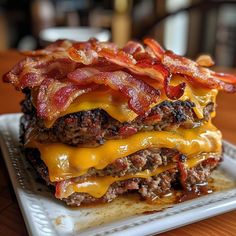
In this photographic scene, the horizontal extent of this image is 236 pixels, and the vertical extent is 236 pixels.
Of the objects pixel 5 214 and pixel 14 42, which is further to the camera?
pixel 14 42

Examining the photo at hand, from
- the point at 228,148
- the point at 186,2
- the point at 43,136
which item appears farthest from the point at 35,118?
the point at 186,2

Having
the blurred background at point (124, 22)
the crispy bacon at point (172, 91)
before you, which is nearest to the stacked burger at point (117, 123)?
the crispy bacon at point (172, 91)

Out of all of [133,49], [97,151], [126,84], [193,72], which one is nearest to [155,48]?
[133,49]

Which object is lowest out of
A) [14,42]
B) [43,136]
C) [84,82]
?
[14,42]

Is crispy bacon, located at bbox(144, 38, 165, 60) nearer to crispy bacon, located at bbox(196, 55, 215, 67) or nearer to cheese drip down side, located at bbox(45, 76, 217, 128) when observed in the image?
crispy bacon, located at bbox(196, 55, 215, 67)

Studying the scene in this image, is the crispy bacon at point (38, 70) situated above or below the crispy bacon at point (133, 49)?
below

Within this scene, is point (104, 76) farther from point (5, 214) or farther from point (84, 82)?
point (5, 214)

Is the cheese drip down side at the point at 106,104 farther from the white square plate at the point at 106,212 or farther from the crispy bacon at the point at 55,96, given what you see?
the white square plate at the point at 106,212
